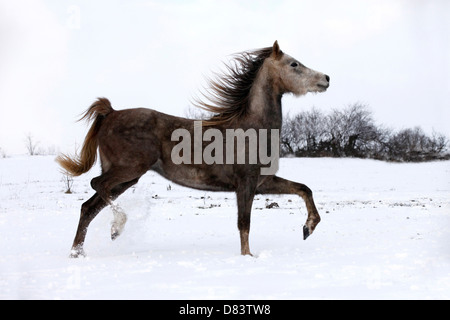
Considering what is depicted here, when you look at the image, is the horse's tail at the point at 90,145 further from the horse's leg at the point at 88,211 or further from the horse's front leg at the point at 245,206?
the horse's front leg at the point at 245,206

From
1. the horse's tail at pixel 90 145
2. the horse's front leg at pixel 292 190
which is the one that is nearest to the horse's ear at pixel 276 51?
the horse's front leg at pixel 292 190

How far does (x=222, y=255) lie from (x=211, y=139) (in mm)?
1438

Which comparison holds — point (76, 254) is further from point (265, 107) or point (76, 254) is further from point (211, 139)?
point (265, 107)

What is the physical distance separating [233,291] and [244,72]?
358cm

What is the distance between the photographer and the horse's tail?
22.3 ft

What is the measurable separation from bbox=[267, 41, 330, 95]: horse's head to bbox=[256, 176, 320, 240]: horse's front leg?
1.18 meters

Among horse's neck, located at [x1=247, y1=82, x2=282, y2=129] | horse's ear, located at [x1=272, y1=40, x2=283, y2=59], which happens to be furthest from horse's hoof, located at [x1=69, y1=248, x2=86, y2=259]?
horse's ear, located at [x1=272, y1=40, x2=283, y2=59]

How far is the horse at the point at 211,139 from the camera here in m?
6.32

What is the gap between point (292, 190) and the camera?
6676mm

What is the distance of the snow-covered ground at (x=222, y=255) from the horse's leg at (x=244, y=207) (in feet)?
0.87

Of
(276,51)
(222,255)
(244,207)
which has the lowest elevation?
(222,255)

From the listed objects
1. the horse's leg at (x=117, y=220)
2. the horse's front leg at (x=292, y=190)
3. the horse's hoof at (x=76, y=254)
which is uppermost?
the horse's front leg at (x=292, y=190)

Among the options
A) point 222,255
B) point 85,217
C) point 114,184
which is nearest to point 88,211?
point 85,217
